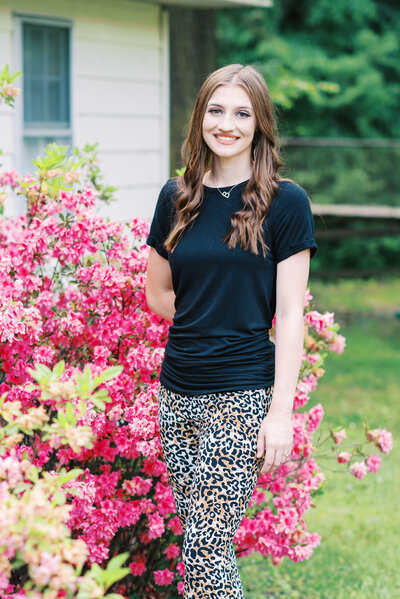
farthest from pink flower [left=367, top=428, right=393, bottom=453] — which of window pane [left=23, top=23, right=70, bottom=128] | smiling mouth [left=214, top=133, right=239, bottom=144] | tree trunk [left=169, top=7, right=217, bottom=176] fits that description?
tree trunk [left=169, top=7, right=217, bottom=176]

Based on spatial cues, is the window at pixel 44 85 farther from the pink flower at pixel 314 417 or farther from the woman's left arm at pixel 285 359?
the woman's left arm at pixel 285 359

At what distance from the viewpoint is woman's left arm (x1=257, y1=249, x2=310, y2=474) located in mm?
2609

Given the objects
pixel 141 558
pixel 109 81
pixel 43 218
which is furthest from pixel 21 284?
pixel 109 81

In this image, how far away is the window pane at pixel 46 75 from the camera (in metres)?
6.81

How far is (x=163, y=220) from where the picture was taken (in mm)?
2965

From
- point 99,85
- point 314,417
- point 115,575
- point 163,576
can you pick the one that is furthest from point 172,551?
point 99,85

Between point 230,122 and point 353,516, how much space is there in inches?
135

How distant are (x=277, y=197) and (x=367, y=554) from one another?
112 inches

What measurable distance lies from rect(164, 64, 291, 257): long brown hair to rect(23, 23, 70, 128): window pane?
427 cm

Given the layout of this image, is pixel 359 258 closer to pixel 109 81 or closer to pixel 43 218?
pixel 109 81

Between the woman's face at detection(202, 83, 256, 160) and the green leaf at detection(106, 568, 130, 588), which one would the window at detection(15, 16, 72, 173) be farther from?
the green leaf at detection(106, 568, 130, 588)

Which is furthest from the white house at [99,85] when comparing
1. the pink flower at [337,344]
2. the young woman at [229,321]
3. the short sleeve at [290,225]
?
the short sleeve at [290,225]

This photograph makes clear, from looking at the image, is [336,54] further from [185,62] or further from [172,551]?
[172,551]

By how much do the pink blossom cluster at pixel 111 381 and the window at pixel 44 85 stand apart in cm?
337
